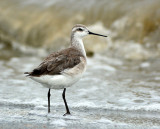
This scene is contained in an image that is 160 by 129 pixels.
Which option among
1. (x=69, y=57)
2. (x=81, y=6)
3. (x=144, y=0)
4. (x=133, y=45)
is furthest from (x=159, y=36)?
(x=69, y=57)

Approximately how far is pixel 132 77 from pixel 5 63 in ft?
13.9

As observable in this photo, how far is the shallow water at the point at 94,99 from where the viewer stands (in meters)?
6.13

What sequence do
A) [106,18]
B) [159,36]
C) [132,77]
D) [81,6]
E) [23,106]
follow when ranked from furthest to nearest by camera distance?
[81,6] < [106,18] < [159,36] < [132,77] < [23,106]

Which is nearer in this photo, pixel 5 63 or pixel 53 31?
pixel 5 63

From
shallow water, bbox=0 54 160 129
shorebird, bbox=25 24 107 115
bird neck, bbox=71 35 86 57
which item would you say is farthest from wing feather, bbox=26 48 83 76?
Answer: shallow water, bbox=0 54 160 129

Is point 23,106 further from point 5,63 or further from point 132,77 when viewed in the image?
point 5,63

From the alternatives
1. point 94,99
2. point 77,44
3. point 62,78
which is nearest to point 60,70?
point 62,78

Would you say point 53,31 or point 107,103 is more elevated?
point 53,31

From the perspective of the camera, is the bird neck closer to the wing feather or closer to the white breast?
the wing feather

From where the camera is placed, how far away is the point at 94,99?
25.3 feet

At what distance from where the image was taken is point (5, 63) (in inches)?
463

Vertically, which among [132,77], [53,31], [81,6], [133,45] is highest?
[81,6]

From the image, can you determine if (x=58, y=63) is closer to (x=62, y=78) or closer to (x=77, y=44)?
(x=62, y=78)

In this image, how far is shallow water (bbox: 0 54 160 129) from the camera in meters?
6.13
